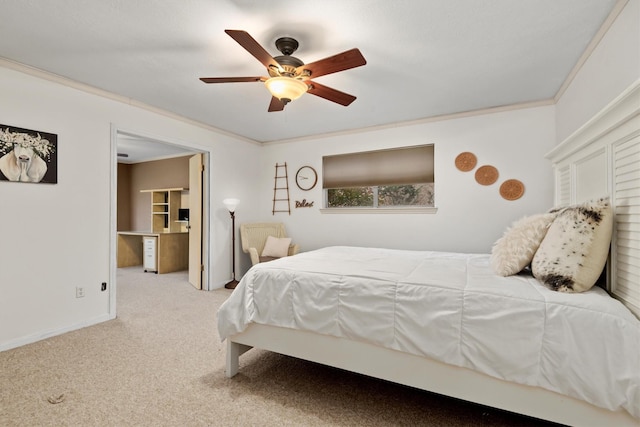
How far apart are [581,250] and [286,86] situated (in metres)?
2.02

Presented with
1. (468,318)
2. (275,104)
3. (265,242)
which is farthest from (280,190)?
(468,318)

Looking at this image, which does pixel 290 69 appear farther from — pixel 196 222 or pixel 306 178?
pixel 196 222

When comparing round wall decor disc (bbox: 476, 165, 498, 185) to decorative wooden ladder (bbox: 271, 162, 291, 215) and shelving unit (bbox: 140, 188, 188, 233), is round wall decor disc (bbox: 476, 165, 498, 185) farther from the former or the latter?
shelving unit (bbox: 140, 188, 188, 233)

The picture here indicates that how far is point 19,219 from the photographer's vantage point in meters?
2.57

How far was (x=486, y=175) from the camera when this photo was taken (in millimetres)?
3666

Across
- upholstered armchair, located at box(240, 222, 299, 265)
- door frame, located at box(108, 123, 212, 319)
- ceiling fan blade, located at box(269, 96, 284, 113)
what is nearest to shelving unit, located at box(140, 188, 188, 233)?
door frame, located at box(108, 123, 212, 319)

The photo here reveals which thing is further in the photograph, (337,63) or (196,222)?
(196,222)

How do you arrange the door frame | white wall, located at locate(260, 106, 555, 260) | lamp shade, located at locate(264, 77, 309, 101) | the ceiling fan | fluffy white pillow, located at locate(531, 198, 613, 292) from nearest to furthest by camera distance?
fluffy white pillow, located at locate(531, 198, 613, 292), the ceiling fan, lamp shade, located at locate(264, 77, 309, 101), the door frame, white wall, located at locate(260, 106, 555, 260)

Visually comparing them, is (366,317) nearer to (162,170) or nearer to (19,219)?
(19,219)

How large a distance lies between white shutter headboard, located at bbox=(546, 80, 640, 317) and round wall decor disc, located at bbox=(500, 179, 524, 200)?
5.54ft

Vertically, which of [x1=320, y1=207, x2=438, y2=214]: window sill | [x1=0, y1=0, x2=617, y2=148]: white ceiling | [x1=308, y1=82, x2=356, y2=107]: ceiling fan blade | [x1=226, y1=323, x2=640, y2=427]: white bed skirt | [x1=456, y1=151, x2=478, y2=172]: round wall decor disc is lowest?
[x1=226, y1=323, x2=640, y2=427]: white bed skirt

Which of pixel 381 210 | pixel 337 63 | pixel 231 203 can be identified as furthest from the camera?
pixel 231 203

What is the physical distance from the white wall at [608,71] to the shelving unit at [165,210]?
20.1ft

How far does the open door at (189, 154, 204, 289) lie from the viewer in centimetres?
444
